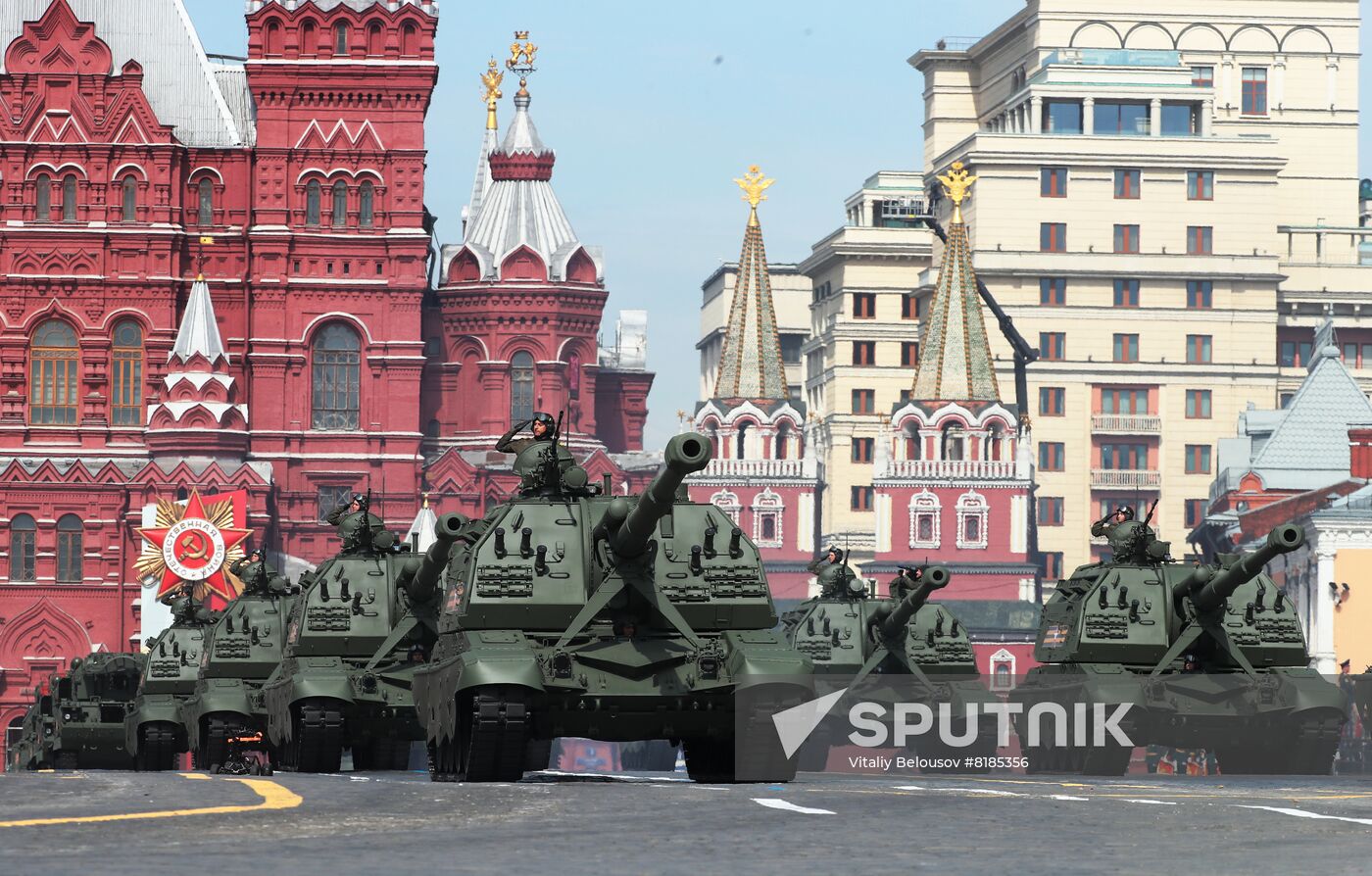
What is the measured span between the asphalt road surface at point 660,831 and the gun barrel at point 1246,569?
5.96 m

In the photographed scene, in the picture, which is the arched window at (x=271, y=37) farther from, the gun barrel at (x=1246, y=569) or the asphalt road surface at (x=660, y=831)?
the asphalt road surface at (x=660, y=831)

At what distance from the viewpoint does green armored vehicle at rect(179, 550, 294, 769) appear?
123 ft

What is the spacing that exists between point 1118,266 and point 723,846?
416 ft

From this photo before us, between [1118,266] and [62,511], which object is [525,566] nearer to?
[62,511]

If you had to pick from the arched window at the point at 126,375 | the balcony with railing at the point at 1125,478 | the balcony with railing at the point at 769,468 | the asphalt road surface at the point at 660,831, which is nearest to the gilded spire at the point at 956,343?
the balcony with railing at the point at 769,468

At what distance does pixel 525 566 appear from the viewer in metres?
25.8

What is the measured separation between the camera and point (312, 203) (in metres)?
92.8

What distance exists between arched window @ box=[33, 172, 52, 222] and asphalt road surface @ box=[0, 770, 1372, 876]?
71.5 meters

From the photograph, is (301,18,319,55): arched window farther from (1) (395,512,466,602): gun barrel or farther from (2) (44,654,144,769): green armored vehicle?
(1) (395,512,466,602): gun barrel

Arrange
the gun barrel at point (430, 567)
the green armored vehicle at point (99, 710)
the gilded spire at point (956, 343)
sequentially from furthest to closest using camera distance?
the gilded spire at point (956, 343), the green armored vehicle at point (99, 710), the gun barrel at point (430, 567)

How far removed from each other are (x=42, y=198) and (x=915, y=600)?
5911cm

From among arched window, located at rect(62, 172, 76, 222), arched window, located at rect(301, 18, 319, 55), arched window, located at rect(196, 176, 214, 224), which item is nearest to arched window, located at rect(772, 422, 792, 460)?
arched window, located at rect(196, 176, 214, 224)

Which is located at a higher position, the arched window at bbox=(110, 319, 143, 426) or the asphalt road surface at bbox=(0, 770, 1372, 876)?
the arched window at bbox=(110, 319, 143, 426)

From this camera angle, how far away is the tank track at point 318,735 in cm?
3209
